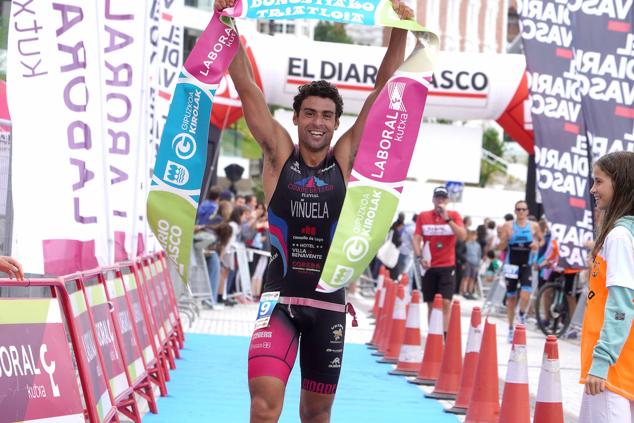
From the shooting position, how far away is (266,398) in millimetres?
5637

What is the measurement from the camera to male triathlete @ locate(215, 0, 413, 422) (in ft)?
18.9

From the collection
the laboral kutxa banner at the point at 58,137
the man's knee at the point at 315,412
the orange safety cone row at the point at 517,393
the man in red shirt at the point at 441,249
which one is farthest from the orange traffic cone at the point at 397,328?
the man's knee at the point at 315,412

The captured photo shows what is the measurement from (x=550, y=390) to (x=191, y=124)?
293 cm

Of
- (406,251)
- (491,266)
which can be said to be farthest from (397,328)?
(491,266)

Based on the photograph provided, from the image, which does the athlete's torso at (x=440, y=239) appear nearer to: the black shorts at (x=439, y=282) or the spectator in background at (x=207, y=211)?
the black shorts at (x=439, y=282)

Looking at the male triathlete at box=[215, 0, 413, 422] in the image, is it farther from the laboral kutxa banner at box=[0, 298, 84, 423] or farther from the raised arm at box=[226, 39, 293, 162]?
the laboral kutxa banner at box=[0, 298, 84, 423]

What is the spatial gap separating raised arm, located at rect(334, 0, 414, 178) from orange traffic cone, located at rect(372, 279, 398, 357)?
30.7 feet

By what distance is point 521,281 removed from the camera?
17.8m

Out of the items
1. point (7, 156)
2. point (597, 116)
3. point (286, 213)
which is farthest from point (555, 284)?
point (286, 213)

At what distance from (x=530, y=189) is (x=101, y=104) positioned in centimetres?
1669

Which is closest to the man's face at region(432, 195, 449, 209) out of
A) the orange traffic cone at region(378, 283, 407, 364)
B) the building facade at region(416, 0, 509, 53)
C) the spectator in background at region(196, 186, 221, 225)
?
the orange traffic cone at region(378, 283, 407, 364)

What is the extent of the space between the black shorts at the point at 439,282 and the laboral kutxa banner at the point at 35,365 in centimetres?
964

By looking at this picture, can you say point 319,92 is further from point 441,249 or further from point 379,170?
point 441,249

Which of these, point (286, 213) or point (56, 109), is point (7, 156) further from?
point (286, 213)
